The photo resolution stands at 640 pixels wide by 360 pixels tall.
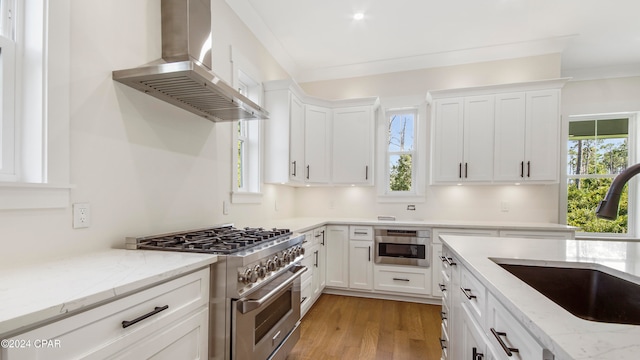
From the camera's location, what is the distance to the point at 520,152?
3.44 metres

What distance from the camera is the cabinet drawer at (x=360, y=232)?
3.50 meters

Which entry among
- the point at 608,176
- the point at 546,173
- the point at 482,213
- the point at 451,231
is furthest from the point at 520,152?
the point at 608,176

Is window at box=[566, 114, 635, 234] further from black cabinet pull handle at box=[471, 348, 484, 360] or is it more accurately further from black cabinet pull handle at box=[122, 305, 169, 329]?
black cabinet pull handle at box=[122, 305, 169, 329]

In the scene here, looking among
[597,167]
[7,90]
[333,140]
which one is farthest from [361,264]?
[597,167]

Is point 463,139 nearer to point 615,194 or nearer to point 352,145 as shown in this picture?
point 352,145

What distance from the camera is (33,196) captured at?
1.21 meters

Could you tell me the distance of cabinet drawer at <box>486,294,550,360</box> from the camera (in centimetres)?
73

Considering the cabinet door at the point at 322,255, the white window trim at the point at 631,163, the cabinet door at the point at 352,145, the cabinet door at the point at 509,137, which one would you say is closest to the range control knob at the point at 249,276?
the cabinet door at the point at 322,255

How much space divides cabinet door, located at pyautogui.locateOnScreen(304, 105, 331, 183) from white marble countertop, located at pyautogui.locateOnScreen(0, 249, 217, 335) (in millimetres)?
2538

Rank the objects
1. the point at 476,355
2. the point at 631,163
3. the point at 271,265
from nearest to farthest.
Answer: the point at 476,355 < the point at 271,265 < the point at 631,163

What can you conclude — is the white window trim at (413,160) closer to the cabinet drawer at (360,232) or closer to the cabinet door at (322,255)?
the cabinet drawer at (360,232)

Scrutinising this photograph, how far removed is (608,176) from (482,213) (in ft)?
5.94

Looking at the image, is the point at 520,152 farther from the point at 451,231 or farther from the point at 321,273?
the point at 321,273

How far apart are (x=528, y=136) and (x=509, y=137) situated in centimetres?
20
